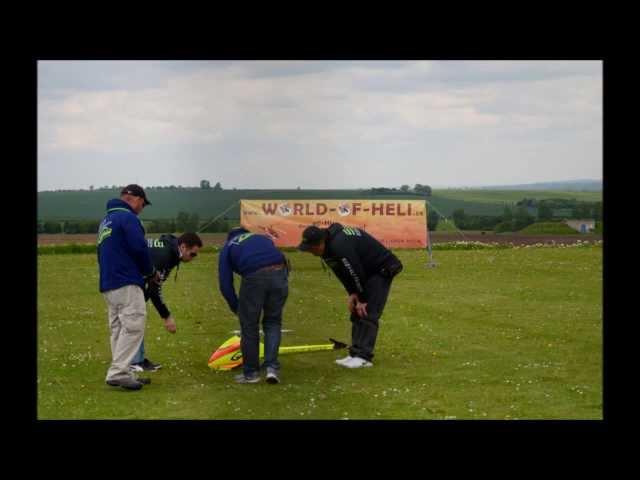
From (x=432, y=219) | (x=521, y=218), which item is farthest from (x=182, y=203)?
(x=521, y=218)

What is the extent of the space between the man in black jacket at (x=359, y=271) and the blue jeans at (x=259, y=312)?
29.4 inches

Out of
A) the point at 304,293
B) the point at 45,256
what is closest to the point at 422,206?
the point at 304,293

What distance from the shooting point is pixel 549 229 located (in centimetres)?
3161

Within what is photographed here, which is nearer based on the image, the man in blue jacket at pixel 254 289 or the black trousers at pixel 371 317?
the man in blue jacket at pixel 254 289

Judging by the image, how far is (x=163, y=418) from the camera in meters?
8.71

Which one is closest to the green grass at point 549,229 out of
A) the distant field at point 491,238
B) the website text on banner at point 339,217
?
the distant field at point 491,238

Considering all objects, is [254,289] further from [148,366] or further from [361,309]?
[148,366]

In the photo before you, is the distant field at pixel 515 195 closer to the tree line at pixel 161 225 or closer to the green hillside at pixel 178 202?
the green hillside at pixel 178 202

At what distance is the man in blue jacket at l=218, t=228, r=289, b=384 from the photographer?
9.75 meters

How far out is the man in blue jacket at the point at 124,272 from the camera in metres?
9.45

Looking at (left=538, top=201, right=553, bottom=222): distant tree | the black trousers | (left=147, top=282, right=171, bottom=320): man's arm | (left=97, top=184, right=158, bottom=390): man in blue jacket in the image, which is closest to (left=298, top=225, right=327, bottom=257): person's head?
the black trousers

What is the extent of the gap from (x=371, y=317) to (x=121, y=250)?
3.13 metres

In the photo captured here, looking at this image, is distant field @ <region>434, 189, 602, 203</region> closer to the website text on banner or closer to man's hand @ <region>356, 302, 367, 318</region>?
the website text on banner

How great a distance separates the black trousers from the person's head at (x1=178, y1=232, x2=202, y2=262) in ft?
7.03
